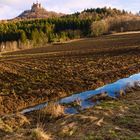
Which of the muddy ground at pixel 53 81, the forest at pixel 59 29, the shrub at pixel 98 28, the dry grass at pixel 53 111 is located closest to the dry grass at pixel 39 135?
the dry grass at pixel 53 111

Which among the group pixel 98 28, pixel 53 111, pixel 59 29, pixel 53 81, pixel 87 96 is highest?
pixel 59 29

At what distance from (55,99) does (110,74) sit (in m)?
9.27

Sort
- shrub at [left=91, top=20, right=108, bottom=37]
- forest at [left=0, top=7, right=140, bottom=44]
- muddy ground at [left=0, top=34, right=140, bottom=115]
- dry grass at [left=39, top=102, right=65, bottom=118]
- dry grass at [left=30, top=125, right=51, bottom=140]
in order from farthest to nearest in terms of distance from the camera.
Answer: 1. shrub at [left=91, top=20, right=108, bottom=37]
2. forest at [left=0, top=7, right=140, bottom=44]
3. muddy ground at [left=0, top=34, right=140, bottom=115]
4. dry grass at [left=39, top=102, right=65, bottom=118]
5. dry grass at [left=30, top=125, right=51, bottom=140]

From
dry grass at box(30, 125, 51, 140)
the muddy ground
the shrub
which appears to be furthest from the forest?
dry grass at box(30, 125, 51, 140)

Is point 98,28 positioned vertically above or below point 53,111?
above

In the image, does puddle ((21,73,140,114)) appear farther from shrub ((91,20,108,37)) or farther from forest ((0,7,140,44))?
shrub ((91,20,108,37))

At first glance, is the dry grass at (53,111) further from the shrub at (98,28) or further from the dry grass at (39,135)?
the shrub at (98,28)

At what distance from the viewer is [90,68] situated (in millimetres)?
31266

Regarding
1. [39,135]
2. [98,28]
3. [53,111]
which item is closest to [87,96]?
[53,111]

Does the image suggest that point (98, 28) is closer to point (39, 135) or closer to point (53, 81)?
point (53, 81)

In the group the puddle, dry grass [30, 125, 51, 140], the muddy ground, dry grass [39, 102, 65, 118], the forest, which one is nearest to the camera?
dry grass [30, 125, 51, 140]

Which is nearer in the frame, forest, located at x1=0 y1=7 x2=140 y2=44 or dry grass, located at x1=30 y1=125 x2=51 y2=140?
dry grass, located at x1=30 y1=125 x2=51 y2=140

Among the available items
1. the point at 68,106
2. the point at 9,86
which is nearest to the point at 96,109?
the point at 68,106

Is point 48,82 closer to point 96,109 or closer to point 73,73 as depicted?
point 73,73
